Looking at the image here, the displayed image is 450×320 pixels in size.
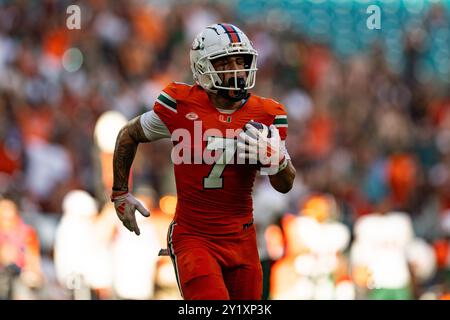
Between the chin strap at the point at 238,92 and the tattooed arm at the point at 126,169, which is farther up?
the chin strap at the point at 238,92

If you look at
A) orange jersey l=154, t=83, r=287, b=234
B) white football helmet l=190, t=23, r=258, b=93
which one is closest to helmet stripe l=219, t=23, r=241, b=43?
white football helmet l=190, t=23, r=258, b=93

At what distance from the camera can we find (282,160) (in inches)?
300

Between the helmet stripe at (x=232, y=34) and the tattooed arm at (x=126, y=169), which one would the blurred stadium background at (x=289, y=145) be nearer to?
the tattooed arm at (x=126, y=169)

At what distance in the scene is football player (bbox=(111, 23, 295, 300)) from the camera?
7812 millimetres

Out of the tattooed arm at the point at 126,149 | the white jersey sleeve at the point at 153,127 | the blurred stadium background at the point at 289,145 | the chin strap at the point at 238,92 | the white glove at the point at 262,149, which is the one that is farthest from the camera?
the blurred stadium background at the point at 289,145

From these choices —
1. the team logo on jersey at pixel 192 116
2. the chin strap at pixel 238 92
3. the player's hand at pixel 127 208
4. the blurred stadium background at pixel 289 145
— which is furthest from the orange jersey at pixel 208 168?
the blurred stadium background at pixel 289 145

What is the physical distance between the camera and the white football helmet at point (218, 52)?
25.7ft

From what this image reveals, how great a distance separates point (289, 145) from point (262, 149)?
26.8 ft

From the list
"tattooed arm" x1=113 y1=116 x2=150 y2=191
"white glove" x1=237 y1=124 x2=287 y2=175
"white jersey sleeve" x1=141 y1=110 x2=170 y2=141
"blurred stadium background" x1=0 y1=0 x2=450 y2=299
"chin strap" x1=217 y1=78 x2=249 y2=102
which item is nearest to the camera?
"white glove" x1=237 y1=124 x2=287 y2=175

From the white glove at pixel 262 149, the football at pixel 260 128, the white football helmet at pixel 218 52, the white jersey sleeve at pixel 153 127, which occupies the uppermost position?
the white football helmet at pixel 218 52

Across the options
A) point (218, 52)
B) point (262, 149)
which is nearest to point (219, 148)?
point (262, 149)

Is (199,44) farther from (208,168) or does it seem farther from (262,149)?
Result: (262,149)

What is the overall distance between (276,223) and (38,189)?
9.81 feet

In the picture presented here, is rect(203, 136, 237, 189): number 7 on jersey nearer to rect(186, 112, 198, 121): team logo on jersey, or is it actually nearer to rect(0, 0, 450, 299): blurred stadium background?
rect(186, 112, 198, 121): team logo on jersey
